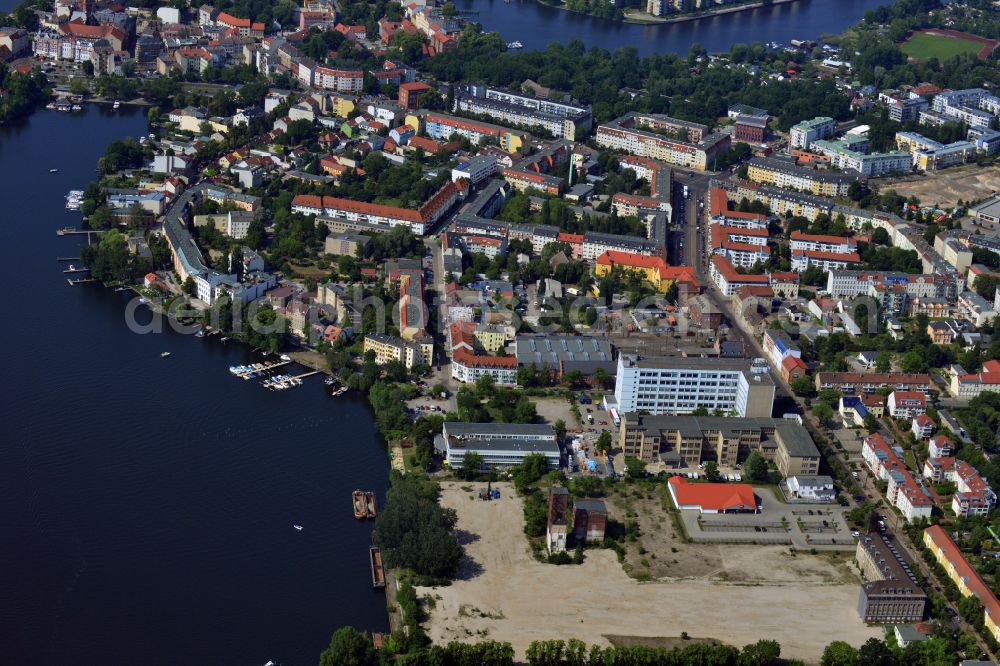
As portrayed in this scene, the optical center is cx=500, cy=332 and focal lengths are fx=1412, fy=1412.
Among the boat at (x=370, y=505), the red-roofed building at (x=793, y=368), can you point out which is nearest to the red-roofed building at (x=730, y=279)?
the red-roofed building at (x=793, y=368)

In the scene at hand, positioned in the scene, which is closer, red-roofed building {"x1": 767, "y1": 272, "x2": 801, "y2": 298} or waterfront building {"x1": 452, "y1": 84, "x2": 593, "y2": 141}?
red-roofed building {"x1": 767, "y1": 272, "x2": 801, "y2": 298}

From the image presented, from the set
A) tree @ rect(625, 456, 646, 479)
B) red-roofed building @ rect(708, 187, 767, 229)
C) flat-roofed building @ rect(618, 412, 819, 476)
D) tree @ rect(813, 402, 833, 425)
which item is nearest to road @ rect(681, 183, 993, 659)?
tree @ rect(813, 402, 833, 425)

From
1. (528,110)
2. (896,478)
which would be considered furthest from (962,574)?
(528,110)

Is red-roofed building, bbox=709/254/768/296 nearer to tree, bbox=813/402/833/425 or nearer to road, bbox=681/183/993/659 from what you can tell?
road, bbox=681/183/993/659

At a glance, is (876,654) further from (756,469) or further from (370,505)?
(370,505)

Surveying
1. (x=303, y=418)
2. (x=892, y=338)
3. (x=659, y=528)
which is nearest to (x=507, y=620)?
(x=659, y=528)

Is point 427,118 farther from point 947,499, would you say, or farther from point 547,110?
point 947,499

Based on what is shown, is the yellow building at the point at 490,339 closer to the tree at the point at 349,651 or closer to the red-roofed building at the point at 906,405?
the red-roofed building at the point at 906,405
